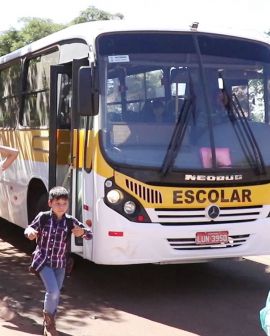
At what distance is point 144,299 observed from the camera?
680 centimetres

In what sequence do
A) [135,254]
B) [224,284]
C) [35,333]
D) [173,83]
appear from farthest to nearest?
[224,284] → [173,83] → [135,254] → [35,333]

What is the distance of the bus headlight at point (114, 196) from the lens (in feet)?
20.6

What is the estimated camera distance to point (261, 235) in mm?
6723

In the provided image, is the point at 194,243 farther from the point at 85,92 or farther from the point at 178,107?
the point at 85,92

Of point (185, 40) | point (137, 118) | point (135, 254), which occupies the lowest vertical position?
point (135, 254)

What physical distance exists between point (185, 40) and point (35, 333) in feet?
11.4

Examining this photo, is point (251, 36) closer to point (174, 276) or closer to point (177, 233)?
point (177, 233)

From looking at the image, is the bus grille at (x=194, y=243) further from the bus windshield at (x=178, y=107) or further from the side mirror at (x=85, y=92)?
the side mirror at (x=85, y=92)

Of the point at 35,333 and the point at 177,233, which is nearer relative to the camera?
the point at 35,333

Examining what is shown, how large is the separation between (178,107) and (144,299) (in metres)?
2.14

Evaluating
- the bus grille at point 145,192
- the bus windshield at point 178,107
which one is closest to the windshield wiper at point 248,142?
the bus windshield at point 178,107

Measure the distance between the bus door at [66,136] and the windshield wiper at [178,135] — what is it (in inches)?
40.0

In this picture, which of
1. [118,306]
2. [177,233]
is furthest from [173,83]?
[118,306]

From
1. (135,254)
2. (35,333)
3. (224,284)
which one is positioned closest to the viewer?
(35,333)
